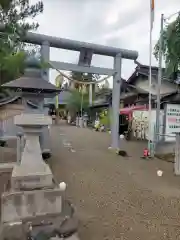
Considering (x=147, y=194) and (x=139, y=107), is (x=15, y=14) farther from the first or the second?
(x=139, y=107)

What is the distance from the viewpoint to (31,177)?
15.0ft

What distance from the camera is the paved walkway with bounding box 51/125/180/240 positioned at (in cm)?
442

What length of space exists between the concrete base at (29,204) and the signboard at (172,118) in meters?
Result: 8.30

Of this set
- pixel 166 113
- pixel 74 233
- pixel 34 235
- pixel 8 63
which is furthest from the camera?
pixel 166 113

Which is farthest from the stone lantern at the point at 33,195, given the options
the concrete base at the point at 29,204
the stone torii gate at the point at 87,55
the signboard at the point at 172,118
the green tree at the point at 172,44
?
the signboard at the point at 172,118

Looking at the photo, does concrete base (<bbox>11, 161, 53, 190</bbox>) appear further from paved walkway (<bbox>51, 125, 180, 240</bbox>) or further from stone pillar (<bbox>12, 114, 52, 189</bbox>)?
paved walkway (<bbox>51, 125, 180, 240</bbox>)

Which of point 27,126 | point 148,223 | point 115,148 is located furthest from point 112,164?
point 27,126

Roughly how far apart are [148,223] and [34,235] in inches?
86.8

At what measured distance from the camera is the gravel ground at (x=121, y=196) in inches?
174

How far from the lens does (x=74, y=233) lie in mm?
3912

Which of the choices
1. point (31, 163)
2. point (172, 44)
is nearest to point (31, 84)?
point (31, 163)

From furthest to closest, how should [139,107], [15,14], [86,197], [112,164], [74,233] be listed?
[139,107] → [112,164] → [15,14] → [86,197] → [74,233]

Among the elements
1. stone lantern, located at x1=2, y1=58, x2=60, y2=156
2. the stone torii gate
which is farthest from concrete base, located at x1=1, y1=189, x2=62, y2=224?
the stone torii gate

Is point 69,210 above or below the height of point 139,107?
below
